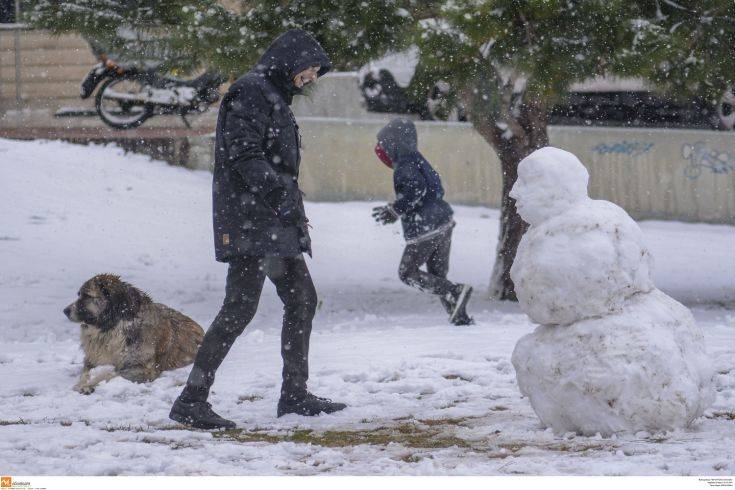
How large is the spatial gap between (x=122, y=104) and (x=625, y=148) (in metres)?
6.95

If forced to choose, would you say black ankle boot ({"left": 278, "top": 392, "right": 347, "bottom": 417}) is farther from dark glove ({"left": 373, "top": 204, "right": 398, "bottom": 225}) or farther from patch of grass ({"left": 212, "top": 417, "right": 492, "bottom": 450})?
dark glove ({"left": 373, "top": 204, "right": 398, "bottom": 225})

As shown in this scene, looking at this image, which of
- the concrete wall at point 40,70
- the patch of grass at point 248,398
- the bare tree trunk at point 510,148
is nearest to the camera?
the patch of grass at point 248,398

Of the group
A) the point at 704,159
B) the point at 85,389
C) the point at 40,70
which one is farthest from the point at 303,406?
the point at 40,70

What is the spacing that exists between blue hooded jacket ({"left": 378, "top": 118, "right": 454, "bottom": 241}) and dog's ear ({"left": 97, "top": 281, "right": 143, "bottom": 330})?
84.7 inches

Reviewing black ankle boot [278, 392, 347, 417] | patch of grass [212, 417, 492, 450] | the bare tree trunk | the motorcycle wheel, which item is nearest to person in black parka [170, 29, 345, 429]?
patch of grass [212, 417, 492, 450]

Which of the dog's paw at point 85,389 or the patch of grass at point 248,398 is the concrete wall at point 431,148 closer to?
the dog's paw at point 85,389

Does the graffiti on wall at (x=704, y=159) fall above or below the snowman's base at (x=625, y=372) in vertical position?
above

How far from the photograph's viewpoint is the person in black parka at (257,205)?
4352mm

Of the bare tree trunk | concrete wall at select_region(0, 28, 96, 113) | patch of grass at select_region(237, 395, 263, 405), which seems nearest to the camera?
patch of grass at select_region(237, 395, 263, 405)

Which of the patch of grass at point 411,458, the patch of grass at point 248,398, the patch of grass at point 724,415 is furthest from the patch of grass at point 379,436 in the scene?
the patch of grass at point 724,415

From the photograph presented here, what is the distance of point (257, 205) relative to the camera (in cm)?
444

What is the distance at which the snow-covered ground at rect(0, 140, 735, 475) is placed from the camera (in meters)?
3.84

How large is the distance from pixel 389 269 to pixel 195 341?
5.50 meters

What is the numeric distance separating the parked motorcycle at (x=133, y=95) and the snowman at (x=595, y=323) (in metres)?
10.2
